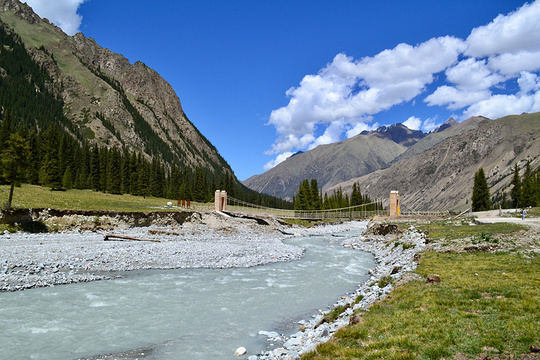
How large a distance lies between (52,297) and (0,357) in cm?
483

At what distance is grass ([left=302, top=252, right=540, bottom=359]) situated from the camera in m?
4.94

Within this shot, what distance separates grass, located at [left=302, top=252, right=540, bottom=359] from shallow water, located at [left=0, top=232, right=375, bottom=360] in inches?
117

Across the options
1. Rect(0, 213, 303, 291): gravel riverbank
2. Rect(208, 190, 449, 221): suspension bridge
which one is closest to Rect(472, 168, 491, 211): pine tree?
Rect(208, 190, 449, 221): suspension bridge

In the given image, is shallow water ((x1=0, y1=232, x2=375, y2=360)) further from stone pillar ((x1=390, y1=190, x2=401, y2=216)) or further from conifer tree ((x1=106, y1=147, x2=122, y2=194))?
conifer tree ((x1=106, y1=147, x2=122, y2=194))

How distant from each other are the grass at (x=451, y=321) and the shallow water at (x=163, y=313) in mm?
2966

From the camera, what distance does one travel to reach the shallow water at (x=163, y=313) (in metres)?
7.47

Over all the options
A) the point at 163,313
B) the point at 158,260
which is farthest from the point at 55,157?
the point at 163,313

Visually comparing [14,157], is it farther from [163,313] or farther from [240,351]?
[240,351]

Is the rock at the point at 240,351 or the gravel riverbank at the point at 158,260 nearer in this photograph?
the rock at the point at 240,351

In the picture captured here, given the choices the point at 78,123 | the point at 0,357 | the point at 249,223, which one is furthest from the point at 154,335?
the point at 78,123

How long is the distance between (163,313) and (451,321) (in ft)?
27.8

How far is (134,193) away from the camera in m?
65.4

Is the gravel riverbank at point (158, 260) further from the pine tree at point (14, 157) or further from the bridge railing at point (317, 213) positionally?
the bridge railing at point (317, 213)

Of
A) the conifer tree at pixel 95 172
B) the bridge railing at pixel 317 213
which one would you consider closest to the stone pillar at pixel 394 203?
the bridge railing at pixel 317 213
